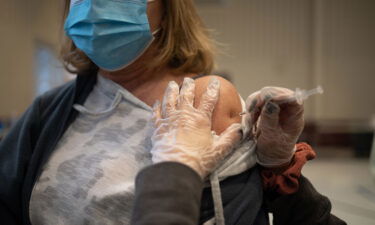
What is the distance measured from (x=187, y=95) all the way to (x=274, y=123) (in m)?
0.20

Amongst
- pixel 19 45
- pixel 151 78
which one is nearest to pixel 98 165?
pixel 151 78

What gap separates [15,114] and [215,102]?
293 cm

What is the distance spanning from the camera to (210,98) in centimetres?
71

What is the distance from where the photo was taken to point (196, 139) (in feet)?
2.11

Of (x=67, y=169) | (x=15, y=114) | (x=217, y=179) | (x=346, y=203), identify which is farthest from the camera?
(x=15, y=114)

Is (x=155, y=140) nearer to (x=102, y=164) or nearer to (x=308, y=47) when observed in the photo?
(x=102, y=164)

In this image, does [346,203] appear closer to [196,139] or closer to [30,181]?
[196,139]

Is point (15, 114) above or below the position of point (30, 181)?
below

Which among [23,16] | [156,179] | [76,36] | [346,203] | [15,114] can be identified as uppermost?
[76,36]

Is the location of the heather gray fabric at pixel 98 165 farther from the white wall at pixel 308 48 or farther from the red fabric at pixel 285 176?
the white wall at pixel 308 48

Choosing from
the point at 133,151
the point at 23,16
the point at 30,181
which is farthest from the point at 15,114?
the point at 133,151

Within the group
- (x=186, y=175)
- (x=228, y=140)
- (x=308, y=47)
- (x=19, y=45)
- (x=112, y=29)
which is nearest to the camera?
(x=186, y=175)

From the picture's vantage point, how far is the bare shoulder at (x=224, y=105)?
0.74 metres

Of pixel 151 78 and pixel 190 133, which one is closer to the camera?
pixel 190 133
